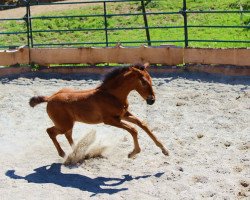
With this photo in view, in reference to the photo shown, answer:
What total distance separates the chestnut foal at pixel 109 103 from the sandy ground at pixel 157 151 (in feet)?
1.56

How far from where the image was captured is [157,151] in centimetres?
780

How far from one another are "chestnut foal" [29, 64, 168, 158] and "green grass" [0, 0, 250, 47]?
22.9ft

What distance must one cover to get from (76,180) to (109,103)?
107cm

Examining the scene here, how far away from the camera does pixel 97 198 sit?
6.38 m

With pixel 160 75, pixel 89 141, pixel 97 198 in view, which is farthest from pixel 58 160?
pixel 160 75

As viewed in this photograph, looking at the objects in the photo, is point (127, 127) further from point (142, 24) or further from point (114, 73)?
point (142, 24)

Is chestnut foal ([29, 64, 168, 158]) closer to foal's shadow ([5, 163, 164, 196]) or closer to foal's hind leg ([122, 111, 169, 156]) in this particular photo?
foal's hind leg ([122, 111, 169, 156])

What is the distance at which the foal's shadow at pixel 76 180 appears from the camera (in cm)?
666

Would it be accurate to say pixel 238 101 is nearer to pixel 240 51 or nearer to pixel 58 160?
pixel 240 51

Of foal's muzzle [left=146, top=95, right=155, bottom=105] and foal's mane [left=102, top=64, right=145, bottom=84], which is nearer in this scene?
foal's muzzle [left=146, top=95, right=155, bottom=105]

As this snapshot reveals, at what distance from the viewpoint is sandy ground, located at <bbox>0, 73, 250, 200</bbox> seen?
6570 mm

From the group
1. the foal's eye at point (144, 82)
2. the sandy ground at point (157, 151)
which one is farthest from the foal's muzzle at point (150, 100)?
the sandy ground at point (157, 151)

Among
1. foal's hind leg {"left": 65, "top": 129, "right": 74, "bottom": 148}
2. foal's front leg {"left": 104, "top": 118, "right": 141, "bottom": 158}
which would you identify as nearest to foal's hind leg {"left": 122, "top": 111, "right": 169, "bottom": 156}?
foal's front leg {"left": 104, "top": 118, "right": 141, "bottom": 158}

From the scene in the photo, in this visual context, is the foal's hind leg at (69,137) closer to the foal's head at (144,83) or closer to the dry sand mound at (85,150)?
the dry sand mound at (85,150)
